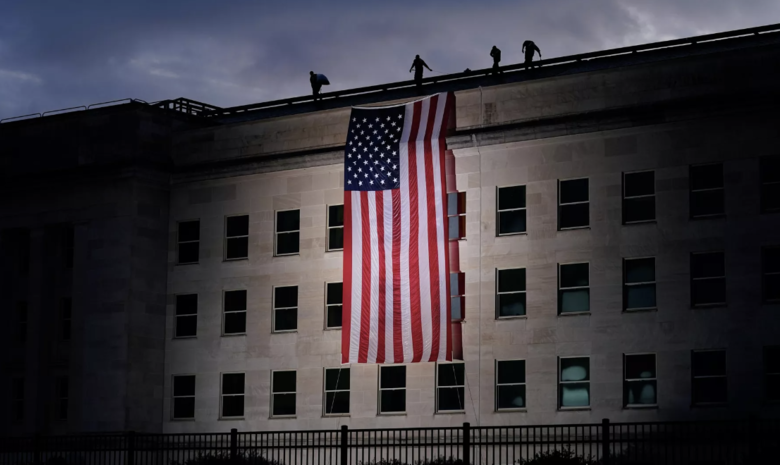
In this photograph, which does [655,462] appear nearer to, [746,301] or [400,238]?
[746,301]

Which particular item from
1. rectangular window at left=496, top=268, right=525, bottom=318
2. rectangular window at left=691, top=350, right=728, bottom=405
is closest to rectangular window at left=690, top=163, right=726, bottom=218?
rectangular window at left=691, top=350, right=728, bottom=405

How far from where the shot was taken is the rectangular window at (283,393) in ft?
203

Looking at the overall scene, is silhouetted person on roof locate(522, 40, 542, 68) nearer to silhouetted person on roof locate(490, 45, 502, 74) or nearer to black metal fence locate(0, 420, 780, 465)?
silhouetted person on roof locate(490, 45, 502, 74)

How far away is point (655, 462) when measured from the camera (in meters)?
46.5

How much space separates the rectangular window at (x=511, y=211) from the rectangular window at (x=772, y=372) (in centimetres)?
1082

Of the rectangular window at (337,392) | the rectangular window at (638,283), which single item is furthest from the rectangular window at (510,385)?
the rectangular window at (337,392)

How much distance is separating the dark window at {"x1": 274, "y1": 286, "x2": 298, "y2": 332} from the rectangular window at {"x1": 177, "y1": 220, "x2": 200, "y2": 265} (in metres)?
4.80

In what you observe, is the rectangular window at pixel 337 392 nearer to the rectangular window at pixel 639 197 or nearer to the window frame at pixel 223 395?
the window frame at pixel 223 395

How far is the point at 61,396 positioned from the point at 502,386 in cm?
2151

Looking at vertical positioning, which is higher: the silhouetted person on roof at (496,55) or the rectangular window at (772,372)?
the silhouetted person on roof at (496,55)

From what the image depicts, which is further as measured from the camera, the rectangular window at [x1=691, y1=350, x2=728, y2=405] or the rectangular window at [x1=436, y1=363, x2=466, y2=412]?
the rectangular window at [x1=436, y1=363, x2=466, y2=412]

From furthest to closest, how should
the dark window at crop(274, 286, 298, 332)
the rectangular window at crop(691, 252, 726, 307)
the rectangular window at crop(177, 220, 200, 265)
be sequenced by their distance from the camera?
1. the rectangular window at crop(177, 220, 200, 265)
2. the dark window at crop(274, 286, 298, 332)
3. the rectangular window at crop(691, 252, 726, 307)

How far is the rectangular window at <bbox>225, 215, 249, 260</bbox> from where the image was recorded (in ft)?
212

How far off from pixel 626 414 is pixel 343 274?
41.6 feet
